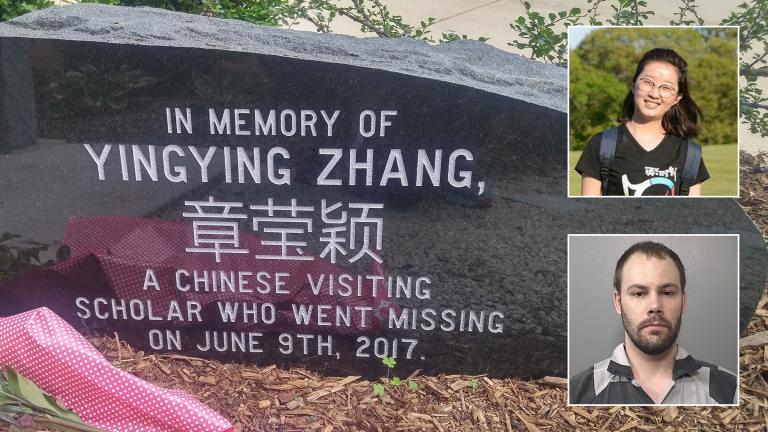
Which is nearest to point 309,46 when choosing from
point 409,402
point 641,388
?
point 409,402

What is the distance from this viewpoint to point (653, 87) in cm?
232

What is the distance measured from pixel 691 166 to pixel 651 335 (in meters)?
0.63

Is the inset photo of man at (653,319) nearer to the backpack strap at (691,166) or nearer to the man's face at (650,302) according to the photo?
the man's face at (650,302)

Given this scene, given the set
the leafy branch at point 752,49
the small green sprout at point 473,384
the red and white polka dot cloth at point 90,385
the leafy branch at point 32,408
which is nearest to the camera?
the leafy branch at point 32,408

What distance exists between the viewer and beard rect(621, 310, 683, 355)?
8.18ft

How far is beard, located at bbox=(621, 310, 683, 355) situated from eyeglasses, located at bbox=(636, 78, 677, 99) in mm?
788

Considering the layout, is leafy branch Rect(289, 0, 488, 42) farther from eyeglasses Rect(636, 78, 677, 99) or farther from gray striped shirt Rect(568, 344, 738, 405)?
gray striped shirt Rect(568, 344, 738, 405)

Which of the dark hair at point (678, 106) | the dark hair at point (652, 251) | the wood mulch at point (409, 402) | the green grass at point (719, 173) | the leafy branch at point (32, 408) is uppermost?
the dark hair at point (678, 106)

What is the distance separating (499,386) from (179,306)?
49.7 inches

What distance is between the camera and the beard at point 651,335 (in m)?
2.49

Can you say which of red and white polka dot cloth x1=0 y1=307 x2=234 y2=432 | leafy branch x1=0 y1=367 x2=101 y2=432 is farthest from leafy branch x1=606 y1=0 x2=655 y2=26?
leafy branch x1=0 y1=367 x2=101 y2=432

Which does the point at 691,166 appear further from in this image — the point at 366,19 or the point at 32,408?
the point at 32,408

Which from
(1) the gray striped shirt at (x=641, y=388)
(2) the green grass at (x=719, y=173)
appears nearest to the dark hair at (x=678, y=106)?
(2) the green grass at (x=719, y=173)

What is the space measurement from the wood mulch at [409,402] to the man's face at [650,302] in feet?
0.95
